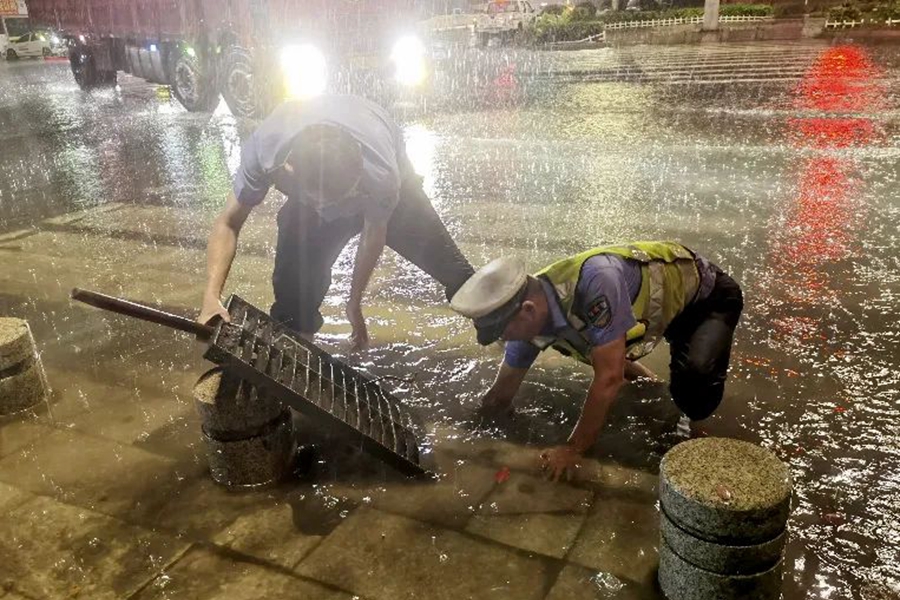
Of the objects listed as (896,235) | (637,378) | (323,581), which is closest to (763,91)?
(896,235)

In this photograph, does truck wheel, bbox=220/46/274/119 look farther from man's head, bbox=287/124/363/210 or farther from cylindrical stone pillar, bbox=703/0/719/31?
cylindrical stone pillar, bbox=703/0/719/31

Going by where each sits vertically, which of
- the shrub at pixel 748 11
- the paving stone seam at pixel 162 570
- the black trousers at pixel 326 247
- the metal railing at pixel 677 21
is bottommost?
the paving stone seam at pixel 162 570

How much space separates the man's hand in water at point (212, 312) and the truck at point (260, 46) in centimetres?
899

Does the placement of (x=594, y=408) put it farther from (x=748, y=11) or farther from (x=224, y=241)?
(x=748, y=11)

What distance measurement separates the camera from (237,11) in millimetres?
12117

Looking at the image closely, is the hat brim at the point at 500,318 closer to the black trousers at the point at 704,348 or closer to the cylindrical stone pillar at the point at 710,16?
the black trousers at the point at 704,348

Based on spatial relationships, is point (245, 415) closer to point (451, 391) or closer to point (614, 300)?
point (451, 391)

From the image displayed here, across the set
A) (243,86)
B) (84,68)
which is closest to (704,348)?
(243,86)

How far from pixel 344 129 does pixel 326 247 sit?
95 cm

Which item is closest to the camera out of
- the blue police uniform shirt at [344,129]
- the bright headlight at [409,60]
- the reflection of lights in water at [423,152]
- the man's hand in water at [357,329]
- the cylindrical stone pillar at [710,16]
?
the blue police uniform shirt at [344,129]

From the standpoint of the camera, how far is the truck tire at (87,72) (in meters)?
19.9

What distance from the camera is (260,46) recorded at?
12.3 metres

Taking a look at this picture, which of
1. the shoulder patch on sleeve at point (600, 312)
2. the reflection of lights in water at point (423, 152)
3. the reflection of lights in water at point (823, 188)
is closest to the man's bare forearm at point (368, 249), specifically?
the shoulder patch on sleeve at point (600, 312)

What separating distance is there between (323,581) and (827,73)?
1808cm
